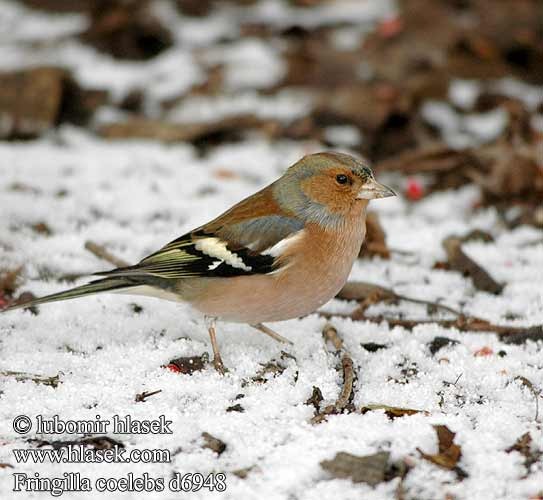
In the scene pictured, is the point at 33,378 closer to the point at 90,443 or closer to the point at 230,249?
the point at 90,443

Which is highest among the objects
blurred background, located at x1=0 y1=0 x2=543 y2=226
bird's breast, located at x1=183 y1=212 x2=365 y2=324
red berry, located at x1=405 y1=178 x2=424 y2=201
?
blurred background, located at x1=0 y1=0 x2=543 y2=226

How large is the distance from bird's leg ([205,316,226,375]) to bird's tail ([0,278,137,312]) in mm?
421

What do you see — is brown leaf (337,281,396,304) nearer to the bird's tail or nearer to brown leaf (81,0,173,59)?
the bird's tail

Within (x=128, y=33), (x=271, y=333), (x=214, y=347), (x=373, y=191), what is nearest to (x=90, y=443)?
(x=214, y=347)

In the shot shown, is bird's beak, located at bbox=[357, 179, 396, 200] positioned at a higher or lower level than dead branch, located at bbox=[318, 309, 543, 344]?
higher

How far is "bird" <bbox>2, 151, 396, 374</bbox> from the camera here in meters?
4.04

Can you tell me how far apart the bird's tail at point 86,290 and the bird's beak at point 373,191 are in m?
1.23

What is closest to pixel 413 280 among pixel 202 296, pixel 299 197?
pixel 299 197

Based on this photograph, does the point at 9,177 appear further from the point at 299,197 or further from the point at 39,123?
the point at 299,197

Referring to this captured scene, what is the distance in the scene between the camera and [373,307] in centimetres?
480

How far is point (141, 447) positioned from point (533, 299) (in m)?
2.52

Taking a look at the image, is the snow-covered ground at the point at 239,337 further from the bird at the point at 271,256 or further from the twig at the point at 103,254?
the bird at the point at 271,256

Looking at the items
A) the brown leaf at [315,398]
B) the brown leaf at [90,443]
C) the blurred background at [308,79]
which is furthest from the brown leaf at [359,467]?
the blurred background at [308,79]

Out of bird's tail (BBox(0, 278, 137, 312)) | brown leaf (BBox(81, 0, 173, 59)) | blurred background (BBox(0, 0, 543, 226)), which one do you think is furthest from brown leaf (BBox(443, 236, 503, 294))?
brown leaf (BBox(81, 0, 173, 59))
